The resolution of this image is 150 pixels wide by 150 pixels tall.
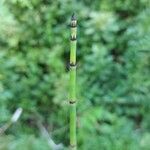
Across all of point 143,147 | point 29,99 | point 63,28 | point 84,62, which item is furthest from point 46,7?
point 143,147

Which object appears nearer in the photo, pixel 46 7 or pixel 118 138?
pixel 118 138

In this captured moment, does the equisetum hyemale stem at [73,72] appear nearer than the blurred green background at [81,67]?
Yes

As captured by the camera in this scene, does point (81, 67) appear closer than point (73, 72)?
No

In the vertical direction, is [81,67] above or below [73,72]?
below

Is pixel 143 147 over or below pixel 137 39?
below

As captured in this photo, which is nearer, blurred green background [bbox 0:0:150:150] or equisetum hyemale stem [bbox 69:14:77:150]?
equisetum hyemale stem [bbox 69:14:77:150]

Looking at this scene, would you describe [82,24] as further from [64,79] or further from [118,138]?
[118,138]

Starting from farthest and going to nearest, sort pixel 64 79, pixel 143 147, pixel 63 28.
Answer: pixel 63 28
pixel 64 79
pixel 143 147

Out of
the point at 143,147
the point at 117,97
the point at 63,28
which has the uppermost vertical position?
the point at 63,28
